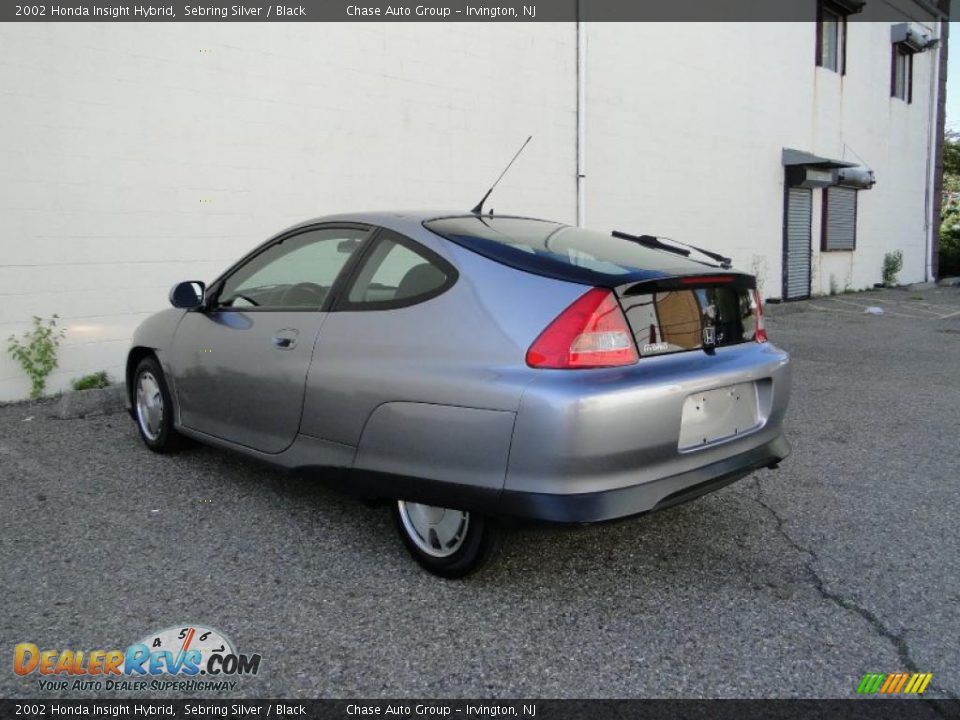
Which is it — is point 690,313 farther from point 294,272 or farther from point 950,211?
point 950,211

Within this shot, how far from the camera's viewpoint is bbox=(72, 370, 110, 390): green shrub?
6242mm

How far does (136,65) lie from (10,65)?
3.00ft

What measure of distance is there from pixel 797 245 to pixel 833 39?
16.0ft

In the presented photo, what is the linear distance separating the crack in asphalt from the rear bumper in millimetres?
617

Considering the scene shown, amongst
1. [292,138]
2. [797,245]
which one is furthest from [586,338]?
[797,245]

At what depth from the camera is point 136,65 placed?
6.34 metres

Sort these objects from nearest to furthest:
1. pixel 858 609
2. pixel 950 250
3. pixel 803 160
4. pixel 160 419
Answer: pixel 858 609
pixel 160 419
pixel 803 160
pixel 950 250

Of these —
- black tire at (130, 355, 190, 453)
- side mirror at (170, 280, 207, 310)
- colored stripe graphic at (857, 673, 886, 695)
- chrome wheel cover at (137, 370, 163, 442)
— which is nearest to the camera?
colored stripe graphic at (857, 673, 886, 695)

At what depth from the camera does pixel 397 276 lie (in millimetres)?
3201

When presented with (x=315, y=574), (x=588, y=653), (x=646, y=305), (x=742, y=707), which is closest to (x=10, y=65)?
(x=315, y=574)

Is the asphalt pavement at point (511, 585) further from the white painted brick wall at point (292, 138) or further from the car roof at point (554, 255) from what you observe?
the white painted brick wall at point (292, 138)

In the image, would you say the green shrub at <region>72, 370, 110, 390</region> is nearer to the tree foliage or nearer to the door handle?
the door handle

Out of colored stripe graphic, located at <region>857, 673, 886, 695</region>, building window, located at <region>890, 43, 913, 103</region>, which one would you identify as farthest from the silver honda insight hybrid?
building window, located at <region>890, 43, 913, 103</region>

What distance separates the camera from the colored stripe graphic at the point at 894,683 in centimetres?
232
